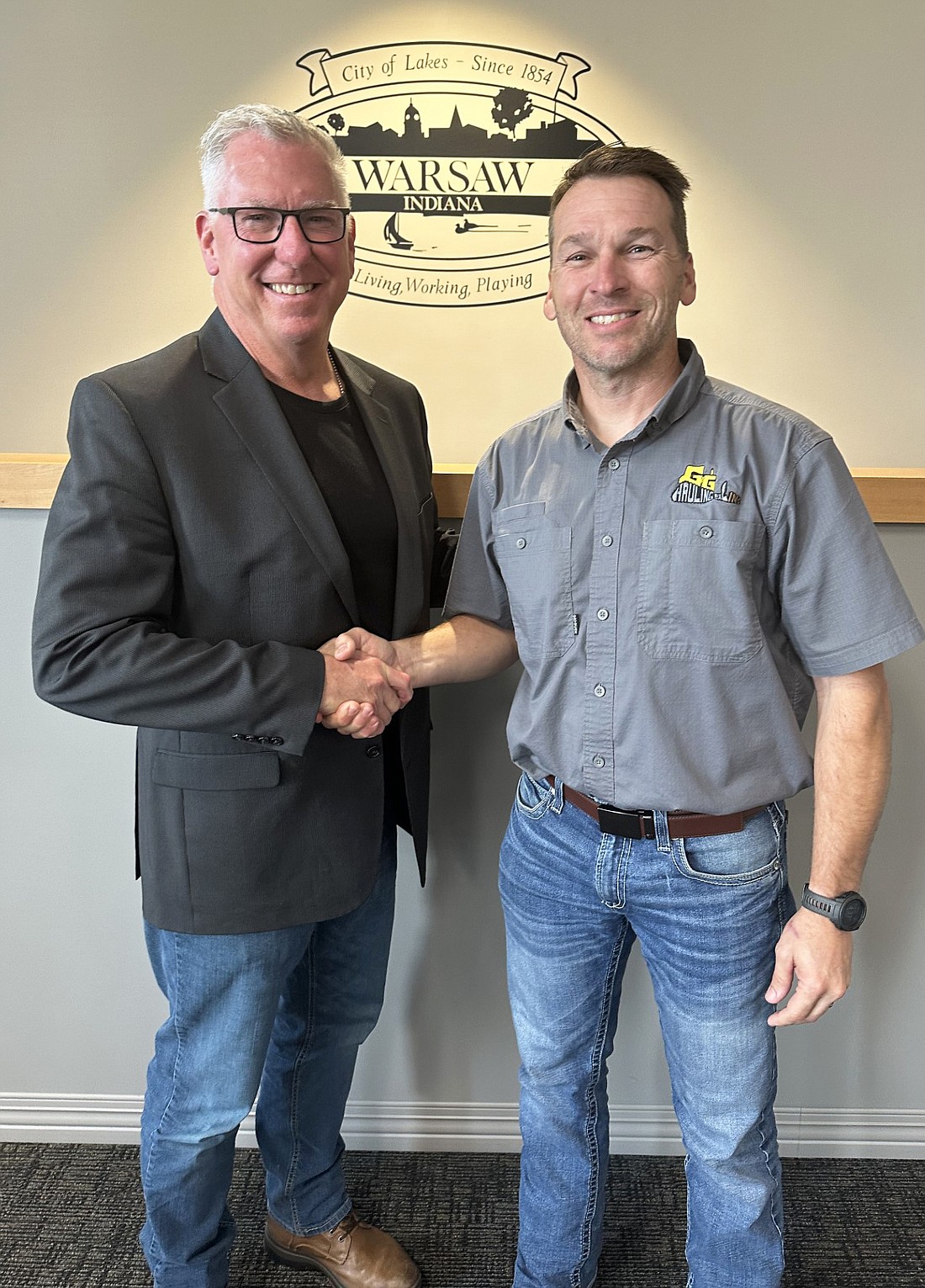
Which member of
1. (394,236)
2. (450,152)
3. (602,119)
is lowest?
(394,236)

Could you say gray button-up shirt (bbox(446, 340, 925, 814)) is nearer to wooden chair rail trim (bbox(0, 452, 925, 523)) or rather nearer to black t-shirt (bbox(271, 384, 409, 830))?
black t-shirt (bbox(271, 384, 409, 830))

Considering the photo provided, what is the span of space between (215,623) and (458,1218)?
1266 mm

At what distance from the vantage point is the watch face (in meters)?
1.31

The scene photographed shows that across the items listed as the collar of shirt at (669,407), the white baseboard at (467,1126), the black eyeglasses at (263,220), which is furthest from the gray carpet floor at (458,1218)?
the black eyeglasses at (263,220)

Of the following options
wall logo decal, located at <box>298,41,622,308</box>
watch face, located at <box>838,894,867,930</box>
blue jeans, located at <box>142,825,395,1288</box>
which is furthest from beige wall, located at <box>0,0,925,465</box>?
watch face, located at <box>838,894,867,930</box>

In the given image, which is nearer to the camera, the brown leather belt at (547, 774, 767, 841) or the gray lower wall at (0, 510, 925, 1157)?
the brown leather belt at (547, 774, 767, 841)

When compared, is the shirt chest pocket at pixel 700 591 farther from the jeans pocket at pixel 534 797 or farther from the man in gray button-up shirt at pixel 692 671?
the jeans pocket at pixel 534 797

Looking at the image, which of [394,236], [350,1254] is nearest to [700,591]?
[350,1254]

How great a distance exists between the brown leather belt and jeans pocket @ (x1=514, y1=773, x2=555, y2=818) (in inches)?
Answer: 4.0

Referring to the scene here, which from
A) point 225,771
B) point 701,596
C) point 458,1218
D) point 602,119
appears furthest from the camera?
point 602,119

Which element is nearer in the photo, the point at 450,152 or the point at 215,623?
the point at 215,623

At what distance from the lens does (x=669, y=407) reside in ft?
4.34

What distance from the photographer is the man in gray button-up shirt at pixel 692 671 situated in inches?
50.8

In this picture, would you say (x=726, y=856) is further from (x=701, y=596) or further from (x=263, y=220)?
(x=263, y=220)
